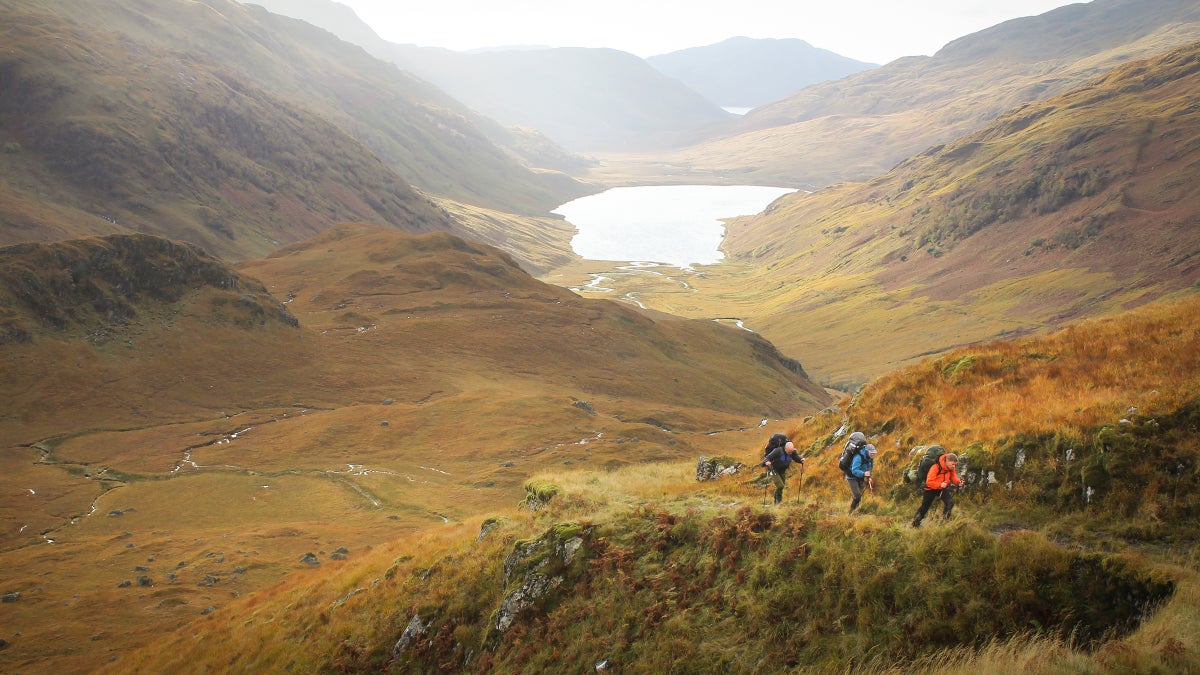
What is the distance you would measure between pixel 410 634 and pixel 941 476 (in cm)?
Answer: 1662

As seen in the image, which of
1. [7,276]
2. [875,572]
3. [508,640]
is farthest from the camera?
[7,276]

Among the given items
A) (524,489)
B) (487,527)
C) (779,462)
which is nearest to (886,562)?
(779,462)

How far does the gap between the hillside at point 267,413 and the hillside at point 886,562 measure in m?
8.92

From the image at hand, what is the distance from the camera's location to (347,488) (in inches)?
2389

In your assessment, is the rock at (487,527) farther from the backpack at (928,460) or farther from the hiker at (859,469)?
the backpack at (928,460)

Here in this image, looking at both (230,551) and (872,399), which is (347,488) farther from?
(872,399)

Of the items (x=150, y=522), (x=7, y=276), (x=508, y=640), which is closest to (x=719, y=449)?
(x=150, y=522)

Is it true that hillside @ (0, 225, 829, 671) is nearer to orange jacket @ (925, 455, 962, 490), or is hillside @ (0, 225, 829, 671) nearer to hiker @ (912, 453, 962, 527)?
hiker @ (912, 453, 962, 527)

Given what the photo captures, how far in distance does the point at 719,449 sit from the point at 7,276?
83804 millimetres

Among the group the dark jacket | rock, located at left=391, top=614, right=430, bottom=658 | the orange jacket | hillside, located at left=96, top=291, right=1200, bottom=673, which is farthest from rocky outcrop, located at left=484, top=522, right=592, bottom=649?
the orange jacket

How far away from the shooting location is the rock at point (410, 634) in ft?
72.7

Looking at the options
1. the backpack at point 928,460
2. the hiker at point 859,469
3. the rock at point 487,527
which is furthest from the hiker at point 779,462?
the rock at point 487,527

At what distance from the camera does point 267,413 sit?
262 ft

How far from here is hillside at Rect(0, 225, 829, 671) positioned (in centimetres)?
4444
